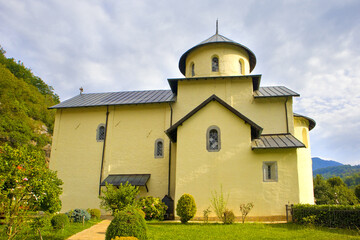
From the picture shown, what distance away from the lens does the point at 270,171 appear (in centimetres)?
1412

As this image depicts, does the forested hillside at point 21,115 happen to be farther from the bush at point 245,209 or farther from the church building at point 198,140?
the bush at point 245,209

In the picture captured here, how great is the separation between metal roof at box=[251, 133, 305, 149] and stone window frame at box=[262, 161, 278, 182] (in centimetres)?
88

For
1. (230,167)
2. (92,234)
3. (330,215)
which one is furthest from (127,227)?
(330,215)

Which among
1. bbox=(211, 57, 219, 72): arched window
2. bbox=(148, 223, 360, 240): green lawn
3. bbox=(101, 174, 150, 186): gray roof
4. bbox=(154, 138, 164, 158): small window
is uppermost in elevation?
bbox=(211, 57, 219, 72): arched window

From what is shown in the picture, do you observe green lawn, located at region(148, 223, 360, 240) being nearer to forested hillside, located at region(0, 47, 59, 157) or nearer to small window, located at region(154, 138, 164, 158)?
small window, located at region(154, 138, 164, 158)

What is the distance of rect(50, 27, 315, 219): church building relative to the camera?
45.9 ft

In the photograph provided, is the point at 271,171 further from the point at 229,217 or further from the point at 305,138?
the point at 305,138

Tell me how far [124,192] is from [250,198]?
245 inches

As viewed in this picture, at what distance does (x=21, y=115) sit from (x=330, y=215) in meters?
34.5

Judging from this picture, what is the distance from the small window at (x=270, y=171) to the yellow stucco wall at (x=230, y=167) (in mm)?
177

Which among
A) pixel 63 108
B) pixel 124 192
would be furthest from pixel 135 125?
pixel 124 192

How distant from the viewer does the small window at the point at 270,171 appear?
1388cm

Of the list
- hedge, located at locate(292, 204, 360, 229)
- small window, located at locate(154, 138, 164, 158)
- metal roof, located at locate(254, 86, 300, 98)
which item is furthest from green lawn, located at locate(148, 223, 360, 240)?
metal roof, located at locate(254, 86, 300, 98)

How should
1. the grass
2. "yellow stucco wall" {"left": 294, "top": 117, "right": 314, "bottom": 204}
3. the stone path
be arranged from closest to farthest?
the stone path < the grass < "yellow stucco wall" {"left": 294, "top": 117, "right": 314, "bottom": 204}
